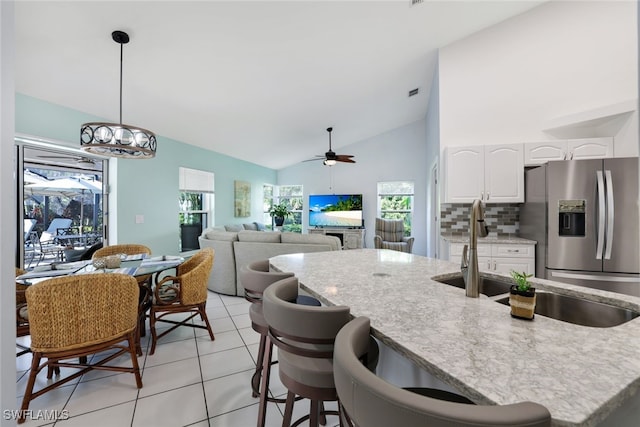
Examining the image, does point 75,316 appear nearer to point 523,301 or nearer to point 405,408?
point 405,408

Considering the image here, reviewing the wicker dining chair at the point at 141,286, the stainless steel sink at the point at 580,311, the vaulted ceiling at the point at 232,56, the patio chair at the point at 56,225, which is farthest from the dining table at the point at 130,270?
the stainless steel sink at the point at 580,311

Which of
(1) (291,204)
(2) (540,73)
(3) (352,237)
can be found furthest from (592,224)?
(1) (291,204)

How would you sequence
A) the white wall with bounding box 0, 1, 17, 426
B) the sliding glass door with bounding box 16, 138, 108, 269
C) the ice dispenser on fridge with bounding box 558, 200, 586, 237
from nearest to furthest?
the white wall with bounding box 0, 1, 17, 426, the ice dispenser on fridge with bounding box 558, 200, 586, 237, the sliding glass door with bounding box 16, 138, 108, 269

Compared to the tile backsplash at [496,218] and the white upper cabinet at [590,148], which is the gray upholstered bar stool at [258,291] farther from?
the white upper cabinet at [590,148]

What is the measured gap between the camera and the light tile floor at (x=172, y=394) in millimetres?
1674

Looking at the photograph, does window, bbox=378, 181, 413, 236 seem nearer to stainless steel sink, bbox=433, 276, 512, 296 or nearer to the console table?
the console table

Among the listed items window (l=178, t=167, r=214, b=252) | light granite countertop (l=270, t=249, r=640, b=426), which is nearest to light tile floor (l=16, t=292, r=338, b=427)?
light granite countertop (l=270, t=249, r=640, b=426)

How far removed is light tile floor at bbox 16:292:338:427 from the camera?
1674 mm

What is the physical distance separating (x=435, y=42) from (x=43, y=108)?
15.1 ft

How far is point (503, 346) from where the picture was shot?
0.76 metres

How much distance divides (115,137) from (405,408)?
8.28ft

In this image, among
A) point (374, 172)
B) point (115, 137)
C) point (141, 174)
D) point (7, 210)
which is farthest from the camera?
point (374, 172)

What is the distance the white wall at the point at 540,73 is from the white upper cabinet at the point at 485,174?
1.12 ft

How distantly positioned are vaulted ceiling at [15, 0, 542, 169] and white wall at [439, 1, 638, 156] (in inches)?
12.2
